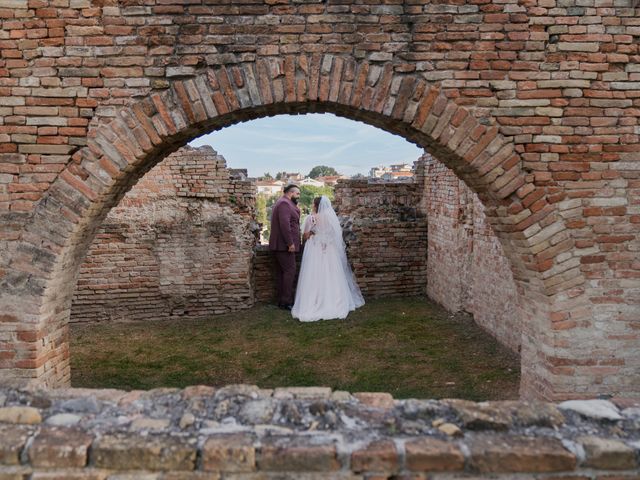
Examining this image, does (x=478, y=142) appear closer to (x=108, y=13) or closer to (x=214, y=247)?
(x=108, y=13)

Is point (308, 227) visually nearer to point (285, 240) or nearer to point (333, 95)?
point (285, 240)

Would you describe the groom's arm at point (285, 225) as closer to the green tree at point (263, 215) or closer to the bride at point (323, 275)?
the bride at point (323, 275)

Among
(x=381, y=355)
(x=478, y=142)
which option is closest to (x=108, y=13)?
(x=478, y=142)

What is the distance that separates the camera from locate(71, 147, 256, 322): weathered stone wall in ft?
27.3

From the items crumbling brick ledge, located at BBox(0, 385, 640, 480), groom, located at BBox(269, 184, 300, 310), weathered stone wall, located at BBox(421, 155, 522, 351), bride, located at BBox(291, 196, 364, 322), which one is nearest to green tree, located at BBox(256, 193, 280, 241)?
groom, located at BBox(269, 184, 300, 310)

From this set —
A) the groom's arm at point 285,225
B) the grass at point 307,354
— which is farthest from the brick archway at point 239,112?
the groom's arm at point 285,225

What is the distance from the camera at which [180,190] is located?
27.9 ft

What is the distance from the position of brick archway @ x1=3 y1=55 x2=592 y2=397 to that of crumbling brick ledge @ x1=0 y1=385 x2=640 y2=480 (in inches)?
64.1

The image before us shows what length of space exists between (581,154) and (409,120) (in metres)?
1.38

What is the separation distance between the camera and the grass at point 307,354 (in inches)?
228

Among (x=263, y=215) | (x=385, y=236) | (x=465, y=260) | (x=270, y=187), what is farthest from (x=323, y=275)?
(x=270, y=187)

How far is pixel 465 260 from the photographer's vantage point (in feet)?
26.0

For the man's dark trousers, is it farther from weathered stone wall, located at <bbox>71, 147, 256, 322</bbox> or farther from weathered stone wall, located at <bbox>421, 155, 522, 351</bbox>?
weathered stone wall, located at <bbox>421, 155, 522, 351</bbox>

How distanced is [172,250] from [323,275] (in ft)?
8.33
